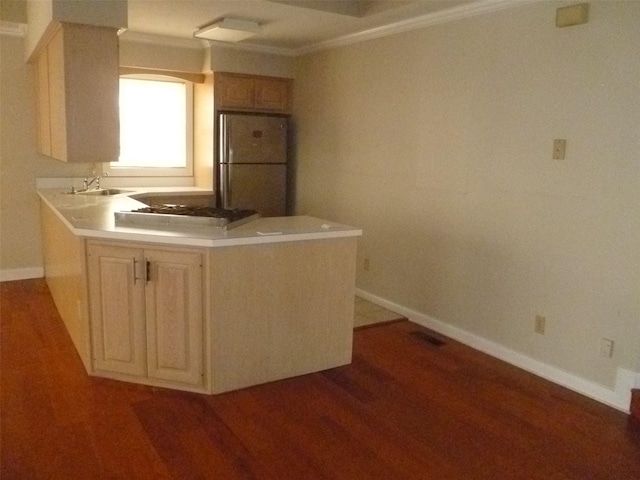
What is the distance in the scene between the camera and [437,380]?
312cm

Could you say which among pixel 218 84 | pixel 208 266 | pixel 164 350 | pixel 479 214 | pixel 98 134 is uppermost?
pixel 218 84

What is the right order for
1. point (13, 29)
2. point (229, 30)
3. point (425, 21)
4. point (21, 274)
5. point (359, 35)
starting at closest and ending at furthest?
point (425, 21), point (229, 30), point (359, 35), point (13, 29), point (21, 274)

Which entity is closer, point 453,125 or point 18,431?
point 18,431

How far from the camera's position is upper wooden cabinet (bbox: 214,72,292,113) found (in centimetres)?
506

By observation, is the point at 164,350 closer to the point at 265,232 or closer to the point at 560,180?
the point at 265,232

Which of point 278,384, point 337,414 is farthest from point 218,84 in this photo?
point 337,414

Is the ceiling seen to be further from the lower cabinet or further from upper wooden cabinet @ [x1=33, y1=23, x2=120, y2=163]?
the lower cabinet

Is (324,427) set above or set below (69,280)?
below

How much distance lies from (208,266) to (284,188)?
109 inches

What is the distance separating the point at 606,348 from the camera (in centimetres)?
286

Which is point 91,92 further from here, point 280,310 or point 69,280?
point 280,310

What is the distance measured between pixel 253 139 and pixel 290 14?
4.90 ft

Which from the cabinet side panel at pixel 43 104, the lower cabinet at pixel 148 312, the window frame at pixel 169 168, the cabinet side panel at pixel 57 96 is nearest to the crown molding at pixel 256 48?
the window frame at pixel 169 168

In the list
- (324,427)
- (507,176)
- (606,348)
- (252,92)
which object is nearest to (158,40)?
(252,92)
